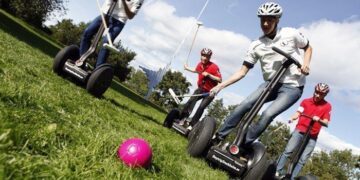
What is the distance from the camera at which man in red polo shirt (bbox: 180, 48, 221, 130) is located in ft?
34.3

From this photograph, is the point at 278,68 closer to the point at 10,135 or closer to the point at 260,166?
the point at 260,166

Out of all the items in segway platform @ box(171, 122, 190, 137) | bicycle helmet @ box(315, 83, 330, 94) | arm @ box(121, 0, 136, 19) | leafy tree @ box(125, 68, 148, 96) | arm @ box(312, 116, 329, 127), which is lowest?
leafy tree @ box(125, 68, 148, 96)

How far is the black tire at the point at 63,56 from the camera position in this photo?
301 inches

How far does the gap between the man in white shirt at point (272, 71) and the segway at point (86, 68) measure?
219 centimetres

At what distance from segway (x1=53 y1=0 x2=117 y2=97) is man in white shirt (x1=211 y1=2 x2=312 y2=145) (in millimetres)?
2194

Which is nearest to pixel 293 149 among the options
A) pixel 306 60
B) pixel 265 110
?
pixel 265 110

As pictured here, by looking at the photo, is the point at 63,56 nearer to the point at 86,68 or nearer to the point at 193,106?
the point at 86,68

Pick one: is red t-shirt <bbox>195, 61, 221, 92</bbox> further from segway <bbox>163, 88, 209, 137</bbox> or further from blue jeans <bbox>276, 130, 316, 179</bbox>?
blue jeans <bbox>276, 130, 316, 179</bbox>

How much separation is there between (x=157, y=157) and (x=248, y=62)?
2659mm

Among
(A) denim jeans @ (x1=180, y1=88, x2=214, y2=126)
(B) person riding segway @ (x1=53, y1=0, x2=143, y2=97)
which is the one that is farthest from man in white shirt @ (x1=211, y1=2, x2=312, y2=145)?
(A) denim jeans @ (x1=180, y1=88, x2=214, y2=126)

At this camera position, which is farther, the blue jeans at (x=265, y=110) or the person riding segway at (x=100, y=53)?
the person riding segway at (x=100, y=53)

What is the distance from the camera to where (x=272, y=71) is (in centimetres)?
633

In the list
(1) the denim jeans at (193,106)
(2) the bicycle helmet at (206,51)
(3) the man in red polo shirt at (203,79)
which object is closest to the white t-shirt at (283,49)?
(1) the denim jeans at (193,106)

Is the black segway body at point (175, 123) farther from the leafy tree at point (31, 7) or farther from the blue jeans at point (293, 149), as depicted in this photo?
the leafy tree at point (31, 7)
